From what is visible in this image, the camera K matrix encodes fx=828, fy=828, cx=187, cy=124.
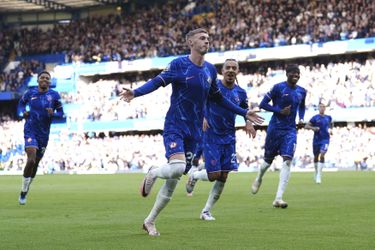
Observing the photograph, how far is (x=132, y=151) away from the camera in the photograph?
58125 mm

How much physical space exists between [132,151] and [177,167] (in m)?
47.6

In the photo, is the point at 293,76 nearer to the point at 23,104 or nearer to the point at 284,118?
the point at 284,118

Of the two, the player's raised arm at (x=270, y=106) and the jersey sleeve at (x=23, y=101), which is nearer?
the player's raised arm at (x=270, y=106)

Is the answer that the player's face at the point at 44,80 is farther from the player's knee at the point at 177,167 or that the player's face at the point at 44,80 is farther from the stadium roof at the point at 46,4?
the stadium roof at the point at 46,4

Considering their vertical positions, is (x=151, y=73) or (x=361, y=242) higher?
(x=361, y=242)

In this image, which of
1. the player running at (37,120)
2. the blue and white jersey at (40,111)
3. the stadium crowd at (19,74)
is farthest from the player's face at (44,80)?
the stadium crowd at (19,74)

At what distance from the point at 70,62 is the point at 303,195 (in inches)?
2023

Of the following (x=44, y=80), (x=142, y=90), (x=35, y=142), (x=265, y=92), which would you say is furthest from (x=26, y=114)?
(x=265, y=92)

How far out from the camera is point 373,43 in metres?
52.0

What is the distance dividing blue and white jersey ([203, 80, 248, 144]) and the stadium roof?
59263 mm

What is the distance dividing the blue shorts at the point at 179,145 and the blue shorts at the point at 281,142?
5730 millimetres

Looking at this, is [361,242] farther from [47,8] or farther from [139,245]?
[47,8]

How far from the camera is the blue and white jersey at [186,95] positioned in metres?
11.1

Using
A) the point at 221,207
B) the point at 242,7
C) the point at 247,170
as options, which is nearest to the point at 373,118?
the point at 247,170
